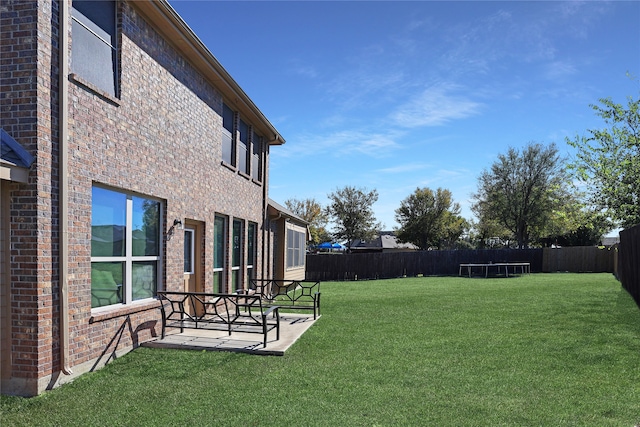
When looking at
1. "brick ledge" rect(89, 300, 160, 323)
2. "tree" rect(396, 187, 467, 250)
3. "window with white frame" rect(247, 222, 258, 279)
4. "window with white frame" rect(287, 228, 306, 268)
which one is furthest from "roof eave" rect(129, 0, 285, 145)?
"tree" rect(396, 187, 467, 250)

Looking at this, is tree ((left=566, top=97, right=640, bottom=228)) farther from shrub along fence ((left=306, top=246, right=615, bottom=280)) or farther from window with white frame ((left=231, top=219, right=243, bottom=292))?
shrub along fence ((left=306, top=246, right=615, bottom=280))

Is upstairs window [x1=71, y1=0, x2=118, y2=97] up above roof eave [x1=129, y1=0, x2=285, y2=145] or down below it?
below

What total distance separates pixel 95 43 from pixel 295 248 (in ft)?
47.2

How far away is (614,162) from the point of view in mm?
12016

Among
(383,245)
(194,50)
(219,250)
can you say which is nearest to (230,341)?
(219,250)

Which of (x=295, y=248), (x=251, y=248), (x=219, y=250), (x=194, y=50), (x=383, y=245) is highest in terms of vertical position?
(x=194, y=50)

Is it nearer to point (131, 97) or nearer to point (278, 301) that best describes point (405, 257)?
point (278, 301)

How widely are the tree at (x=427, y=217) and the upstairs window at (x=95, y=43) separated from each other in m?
44.2

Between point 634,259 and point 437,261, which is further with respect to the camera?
point 437,261

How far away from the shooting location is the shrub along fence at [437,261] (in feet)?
91.0

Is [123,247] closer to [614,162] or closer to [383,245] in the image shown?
[614,162]

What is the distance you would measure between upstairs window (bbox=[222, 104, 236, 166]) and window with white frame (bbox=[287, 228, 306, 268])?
6629 mm

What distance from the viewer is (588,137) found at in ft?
42.3

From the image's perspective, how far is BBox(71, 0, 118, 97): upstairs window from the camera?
5.91 m
